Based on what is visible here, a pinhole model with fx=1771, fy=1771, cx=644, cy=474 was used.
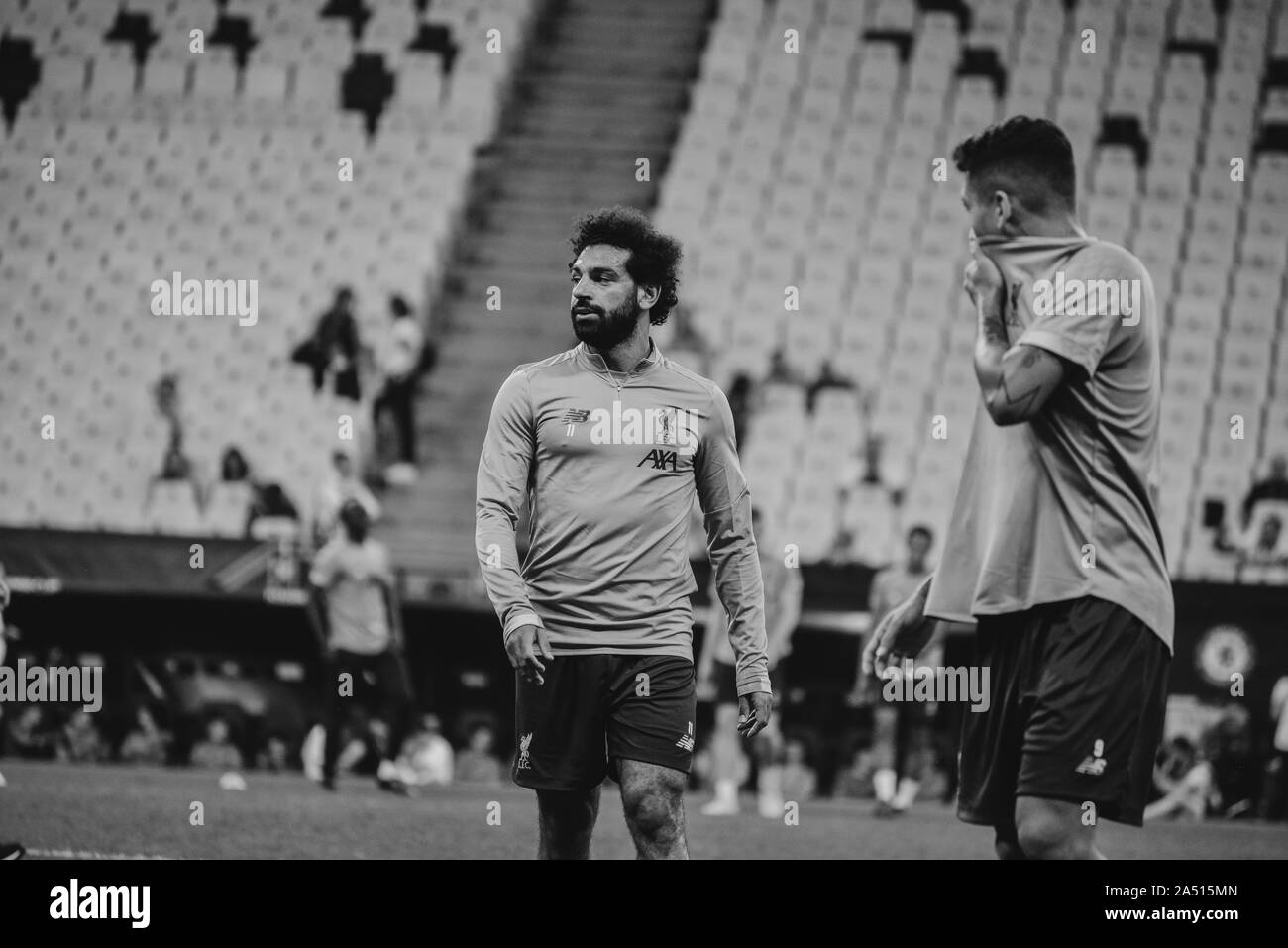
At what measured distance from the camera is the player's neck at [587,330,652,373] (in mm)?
4867

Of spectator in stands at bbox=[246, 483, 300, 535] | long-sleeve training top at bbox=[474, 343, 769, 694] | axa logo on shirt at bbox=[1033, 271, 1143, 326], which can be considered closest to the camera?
axa logo on shirt at bbox=[1033, 271, 1143, 326]

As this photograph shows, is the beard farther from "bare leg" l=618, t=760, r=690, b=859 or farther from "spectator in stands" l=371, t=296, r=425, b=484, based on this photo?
"spectator in stands" l=371, t=296, r=425, b=484

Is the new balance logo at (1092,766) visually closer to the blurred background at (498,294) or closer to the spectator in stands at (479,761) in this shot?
the blurred background at (498,294)

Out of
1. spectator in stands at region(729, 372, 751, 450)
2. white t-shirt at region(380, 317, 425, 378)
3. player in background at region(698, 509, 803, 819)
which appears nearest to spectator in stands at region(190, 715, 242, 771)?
white t-shirt at region(380, 317, 425, 378)

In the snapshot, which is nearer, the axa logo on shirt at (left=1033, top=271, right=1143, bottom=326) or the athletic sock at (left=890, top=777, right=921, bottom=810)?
the axa logo on shirt at (left=1033, top=271, right=1143, bottom=326)

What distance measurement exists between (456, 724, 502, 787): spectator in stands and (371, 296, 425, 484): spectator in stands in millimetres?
3213

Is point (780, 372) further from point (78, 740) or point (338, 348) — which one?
point (78, 740)

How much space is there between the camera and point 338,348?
1588cm

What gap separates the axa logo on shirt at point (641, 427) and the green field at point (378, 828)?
3452mm

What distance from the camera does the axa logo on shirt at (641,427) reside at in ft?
15.5

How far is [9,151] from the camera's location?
1933cm
